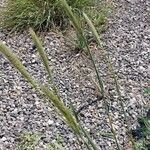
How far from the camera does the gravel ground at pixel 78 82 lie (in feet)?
10.1

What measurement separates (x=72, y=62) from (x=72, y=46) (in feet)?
0.74

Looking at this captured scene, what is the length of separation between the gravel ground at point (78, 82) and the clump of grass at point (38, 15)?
0.36 ft

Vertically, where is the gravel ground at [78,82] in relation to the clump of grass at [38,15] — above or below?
below

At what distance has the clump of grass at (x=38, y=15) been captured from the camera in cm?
427

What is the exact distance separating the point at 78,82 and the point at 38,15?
1.05m

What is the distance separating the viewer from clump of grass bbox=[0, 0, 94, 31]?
4.27m

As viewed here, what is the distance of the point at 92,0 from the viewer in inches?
177

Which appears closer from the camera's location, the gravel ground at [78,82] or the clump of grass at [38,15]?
the gravel ground at [78,82]

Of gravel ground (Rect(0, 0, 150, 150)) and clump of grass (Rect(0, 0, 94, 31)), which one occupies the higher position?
clump of grass (Rect(0, 0, 94, 31))

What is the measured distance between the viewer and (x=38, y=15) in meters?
4.28

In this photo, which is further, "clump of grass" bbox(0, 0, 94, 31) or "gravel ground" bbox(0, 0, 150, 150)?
"clump of grass" bbox(0, 0, 94, 31)

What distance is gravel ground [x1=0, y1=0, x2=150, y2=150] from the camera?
3088 millimetres

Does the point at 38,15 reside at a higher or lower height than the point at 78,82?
higher

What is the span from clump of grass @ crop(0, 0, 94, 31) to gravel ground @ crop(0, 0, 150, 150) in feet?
0.36
